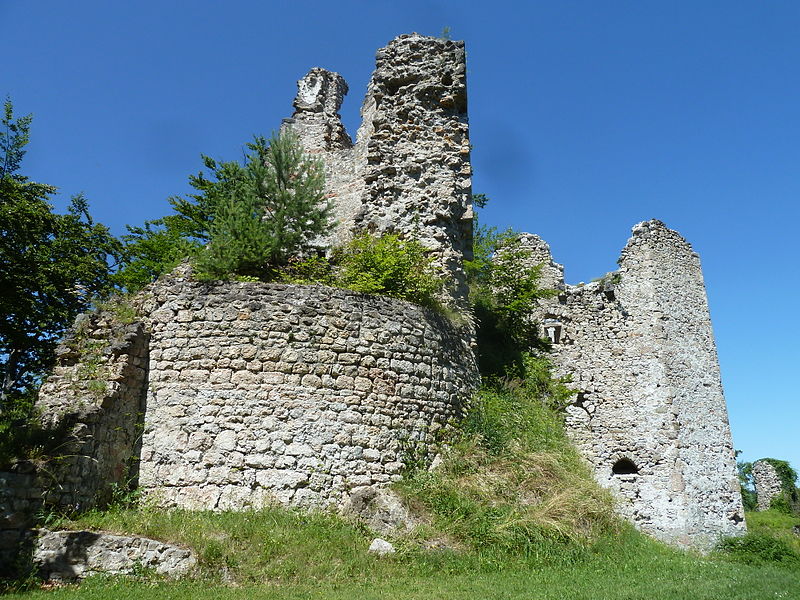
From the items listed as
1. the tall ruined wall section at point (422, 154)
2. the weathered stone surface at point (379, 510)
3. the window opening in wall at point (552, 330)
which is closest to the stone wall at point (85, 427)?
the weathered stone surface at point (379, 510)

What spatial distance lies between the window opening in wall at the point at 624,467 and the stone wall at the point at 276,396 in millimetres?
8232

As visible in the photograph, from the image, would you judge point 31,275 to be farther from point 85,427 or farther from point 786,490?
point 786,490

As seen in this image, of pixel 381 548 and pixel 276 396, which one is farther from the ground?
pixel 276 396

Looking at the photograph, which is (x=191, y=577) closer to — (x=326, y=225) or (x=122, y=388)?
(x=122, y=388)

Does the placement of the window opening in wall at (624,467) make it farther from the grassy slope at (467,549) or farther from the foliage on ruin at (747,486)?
the foliage on ruin at (747,486)

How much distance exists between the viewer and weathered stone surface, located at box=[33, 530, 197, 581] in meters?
6.64

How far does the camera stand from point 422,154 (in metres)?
12.3

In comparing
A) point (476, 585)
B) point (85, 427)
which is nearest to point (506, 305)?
point (476, 585)

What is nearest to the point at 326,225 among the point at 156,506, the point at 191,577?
the point at 156,506

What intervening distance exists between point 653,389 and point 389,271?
9.06 meters

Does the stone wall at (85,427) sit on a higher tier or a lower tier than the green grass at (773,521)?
higher

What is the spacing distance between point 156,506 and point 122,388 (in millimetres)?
1698

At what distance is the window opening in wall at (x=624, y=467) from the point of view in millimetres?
15713

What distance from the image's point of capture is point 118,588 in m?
6.32
